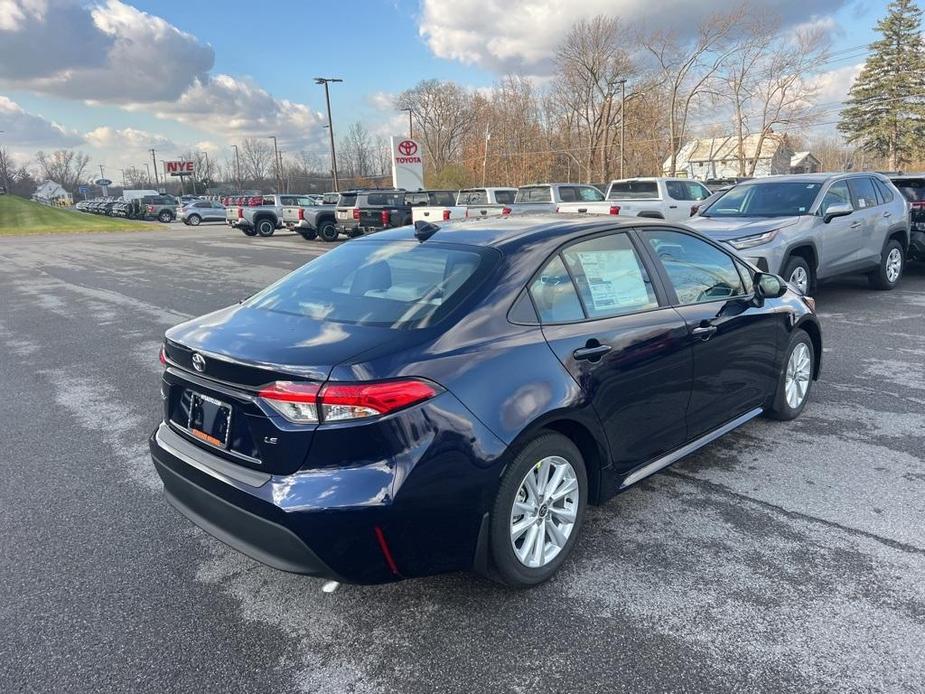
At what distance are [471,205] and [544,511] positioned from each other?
55.4 ft

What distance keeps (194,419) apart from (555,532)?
1.69 meters

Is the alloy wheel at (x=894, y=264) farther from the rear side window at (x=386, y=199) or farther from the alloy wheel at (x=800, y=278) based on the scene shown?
the rear side window at (x=386, y=199)

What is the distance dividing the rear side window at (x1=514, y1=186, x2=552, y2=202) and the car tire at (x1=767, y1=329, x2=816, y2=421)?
13.5m

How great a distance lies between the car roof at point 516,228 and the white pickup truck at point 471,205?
545 inches

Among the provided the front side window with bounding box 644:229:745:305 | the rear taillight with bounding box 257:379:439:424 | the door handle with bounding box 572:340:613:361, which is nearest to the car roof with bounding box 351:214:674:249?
the front side window with bounding box 644:229:745:305

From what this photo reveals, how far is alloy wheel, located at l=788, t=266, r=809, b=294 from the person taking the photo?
8229mm

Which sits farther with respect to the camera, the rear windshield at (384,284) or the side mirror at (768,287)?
the side mirror at (768,287)

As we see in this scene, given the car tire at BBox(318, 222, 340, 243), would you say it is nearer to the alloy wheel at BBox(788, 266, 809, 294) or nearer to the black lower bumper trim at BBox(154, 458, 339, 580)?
the alloy wheel at BBox(788, 266, 809, 294)

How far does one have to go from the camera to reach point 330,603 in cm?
285

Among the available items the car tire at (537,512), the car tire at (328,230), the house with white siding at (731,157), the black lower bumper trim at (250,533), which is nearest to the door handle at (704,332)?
the car tire at (537,512)

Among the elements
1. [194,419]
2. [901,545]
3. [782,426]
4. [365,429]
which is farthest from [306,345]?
[782,426]

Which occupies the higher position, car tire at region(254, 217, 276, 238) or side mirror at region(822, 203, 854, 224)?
side mirror at region(822, 203, 854, 224)

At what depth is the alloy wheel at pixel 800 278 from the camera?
27.0 ft

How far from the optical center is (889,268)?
1008 centimetres
